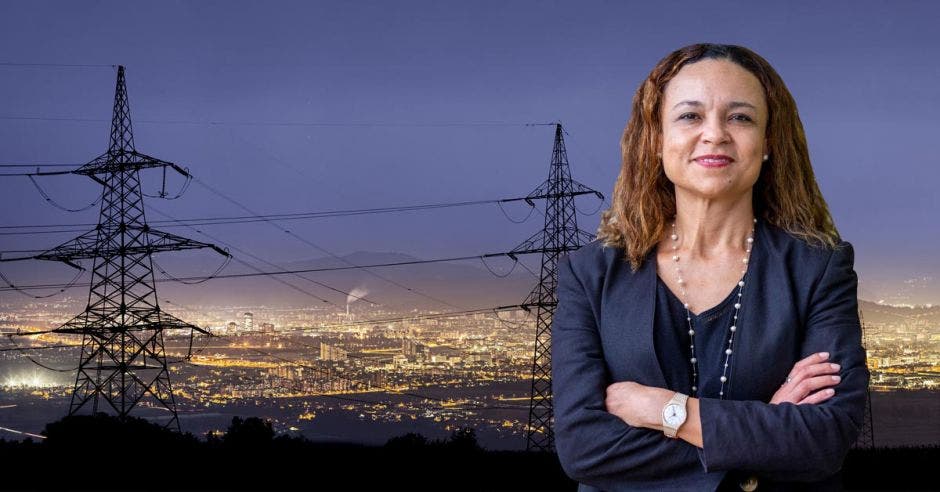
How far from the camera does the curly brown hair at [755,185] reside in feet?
6.95

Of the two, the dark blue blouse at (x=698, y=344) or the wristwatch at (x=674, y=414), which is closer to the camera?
the wristwatch at (x=674, y=414)

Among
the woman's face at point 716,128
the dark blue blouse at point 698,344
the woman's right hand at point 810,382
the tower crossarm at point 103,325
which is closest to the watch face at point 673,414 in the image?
the dark blue blouse at point 698,344

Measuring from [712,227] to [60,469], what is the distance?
29.0 ft

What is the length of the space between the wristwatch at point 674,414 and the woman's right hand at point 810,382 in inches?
8.6

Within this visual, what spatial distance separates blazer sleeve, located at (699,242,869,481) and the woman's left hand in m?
0.10

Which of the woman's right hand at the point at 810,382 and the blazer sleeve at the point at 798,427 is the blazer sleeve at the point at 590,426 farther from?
the woman's right hand at the point at 810,382

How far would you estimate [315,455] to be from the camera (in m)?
9.56

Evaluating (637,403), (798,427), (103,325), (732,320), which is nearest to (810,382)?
(798,427)

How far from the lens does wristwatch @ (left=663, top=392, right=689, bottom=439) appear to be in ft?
6.47

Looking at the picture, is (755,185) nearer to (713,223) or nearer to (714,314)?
(713,223)

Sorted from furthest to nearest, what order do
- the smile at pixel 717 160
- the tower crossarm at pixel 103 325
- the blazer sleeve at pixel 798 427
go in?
1. the tower crossarm at pixel 103 325
2. the smile at pixel 717 160
3. the blazer sleeve at pixel 798 427

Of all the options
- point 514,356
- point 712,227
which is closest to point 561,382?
point 712,227

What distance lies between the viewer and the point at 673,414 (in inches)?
77.9

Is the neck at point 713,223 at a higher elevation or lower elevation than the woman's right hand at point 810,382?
higher
